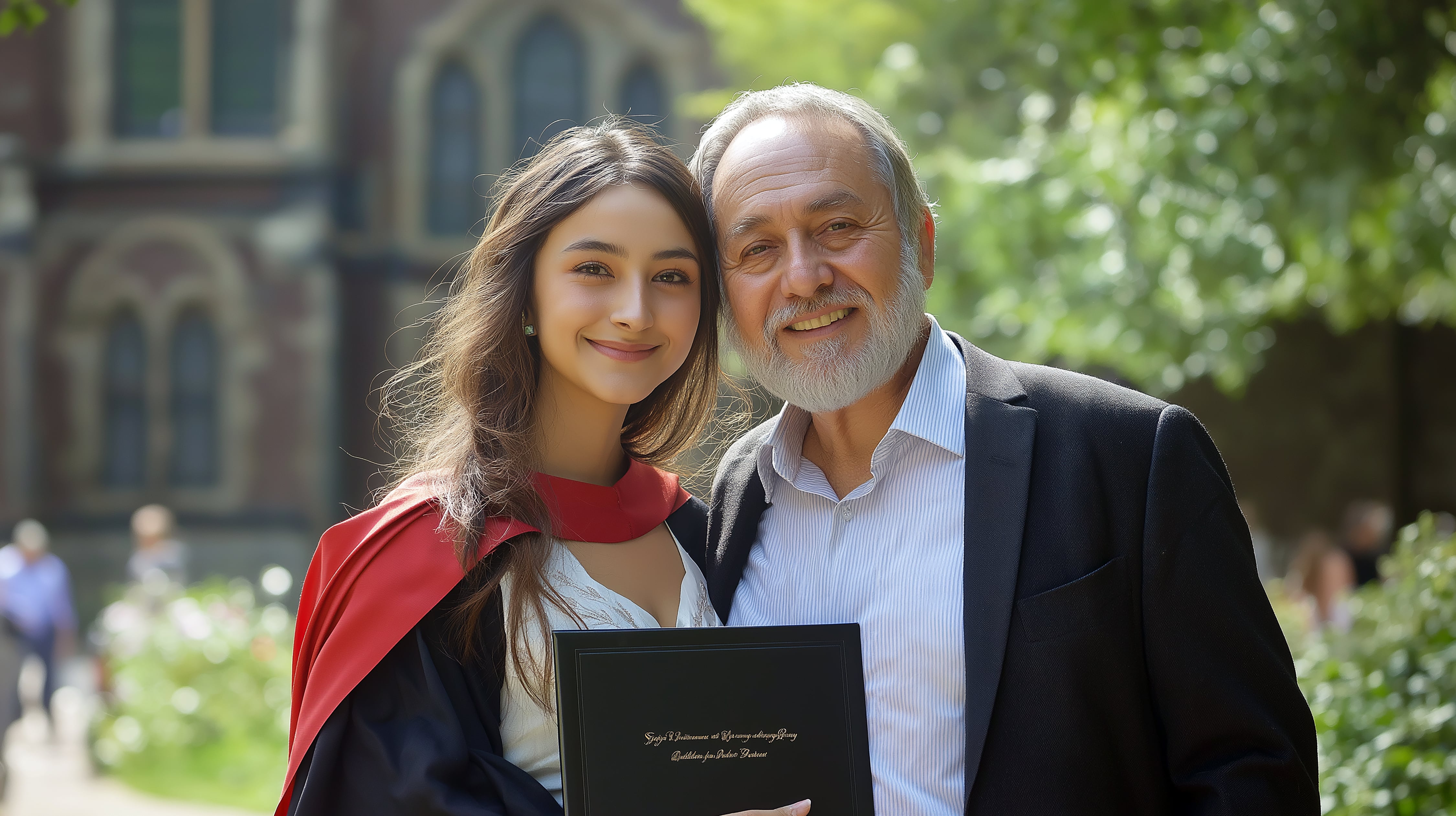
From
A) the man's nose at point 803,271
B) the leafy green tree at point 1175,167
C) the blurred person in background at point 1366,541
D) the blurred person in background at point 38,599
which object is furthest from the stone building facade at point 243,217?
the man's nose at point 803,271

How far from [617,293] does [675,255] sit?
158mm

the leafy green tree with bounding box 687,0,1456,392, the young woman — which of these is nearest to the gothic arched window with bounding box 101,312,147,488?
the leafy green tree with bounding box 687,0,1456,392

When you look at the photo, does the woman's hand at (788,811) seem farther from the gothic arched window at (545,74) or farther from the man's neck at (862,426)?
the gothic arched window at (545,74)

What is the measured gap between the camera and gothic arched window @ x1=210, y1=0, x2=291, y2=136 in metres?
16.1

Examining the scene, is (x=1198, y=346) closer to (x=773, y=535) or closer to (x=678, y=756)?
(x=773, y=535)

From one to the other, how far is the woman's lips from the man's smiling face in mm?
278

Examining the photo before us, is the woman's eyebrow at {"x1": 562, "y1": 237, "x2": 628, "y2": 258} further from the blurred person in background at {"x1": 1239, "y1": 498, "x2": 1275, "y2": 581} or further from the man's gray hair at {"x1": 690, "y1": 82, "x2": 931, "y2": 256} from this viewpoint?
the blurred person in background at {"x1": 1239, "y1": 498, "x2": 1275, "y2": 581}

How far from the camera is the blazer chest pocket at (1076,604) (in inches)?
87.2

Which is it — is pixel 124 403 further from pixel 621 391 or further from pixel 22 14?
pixel 621 391

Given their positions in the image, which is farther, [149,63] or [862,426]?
[149,63]

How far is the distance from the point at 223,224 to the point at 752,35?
8811 mm

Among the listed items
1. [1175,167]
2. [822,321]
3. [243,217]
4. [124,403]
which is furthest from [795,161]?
[124,403]

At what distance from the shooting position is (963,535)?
2.45 m

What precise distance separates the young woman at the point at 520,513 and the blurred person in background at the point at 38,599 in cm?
846
